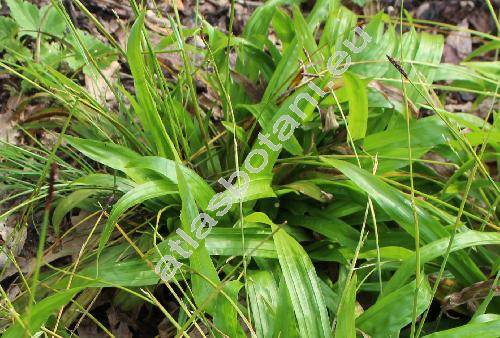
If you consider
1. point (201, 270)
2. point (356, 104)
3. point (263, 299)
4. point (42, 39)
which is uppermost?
point (42, 39)

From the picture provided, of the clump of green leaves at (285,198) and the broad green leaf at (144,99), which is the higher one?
the broad green leaf at (144,99)

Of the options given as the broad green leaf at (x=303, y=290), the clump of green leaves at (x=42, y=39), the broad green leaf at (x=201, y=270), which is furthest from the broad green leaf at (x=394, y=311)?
the clump of green leaves at (x=42, y=39)

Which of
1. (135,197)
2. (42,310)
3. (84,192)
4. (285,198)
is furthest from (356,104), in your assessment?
(42,310)

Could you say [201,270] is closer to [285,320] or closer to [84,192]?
[285,320]

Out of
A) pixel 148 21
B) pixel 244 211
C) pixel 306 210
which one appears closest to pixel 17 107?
pixel 148 21

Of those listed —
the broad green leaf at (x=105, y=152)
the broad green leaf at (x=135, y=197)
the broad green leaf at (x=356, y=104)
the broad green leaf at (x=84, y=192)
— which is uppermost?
the broad green leaf at (x=356, y=104)

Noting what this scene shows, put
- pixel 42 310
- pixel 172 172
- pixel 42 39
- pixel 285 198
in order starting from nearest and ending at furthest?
1. pixel 42 310
2. pixel 172 172
3. pixel 285 198
4. pixel 42 39

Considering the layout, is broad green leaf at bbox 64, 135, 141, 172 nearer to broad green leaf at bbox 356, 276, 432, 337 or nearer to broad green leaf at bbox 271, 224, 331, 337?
broad green leaf at bbox 271, 224, 331, 337

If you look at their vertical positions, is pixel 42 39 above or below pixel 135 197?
above

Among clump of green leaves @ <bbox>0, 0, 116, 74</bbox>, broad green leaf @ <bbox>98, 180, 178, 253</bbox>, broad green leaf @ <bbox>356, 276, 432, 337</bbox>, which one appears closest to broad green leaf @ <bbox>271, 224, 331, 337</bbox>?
broad green leaf @ <bbox>356, 276, 432, 337</bbox>

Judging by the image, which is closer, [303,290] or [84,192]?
[303,290]

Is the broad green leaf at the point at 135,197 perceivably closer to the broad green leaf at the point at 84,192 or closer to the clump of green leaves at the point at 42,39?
the broad green leaf at the point at 84,192

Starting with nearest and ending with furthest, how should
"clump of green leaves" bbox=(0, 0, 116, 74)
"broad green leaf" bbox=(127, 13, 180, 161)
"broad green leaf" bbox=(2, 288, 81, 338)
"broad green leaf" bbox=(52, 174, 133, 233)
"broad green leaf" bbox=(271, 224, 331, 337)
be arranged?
"broad green leaf" bbox=(2, 288, 81, 338), "broad green leaf" bbox=(271, 224, 331, 337), "broad green leaf" bbox=(127, 13, 180, 161), "broad green leaf" bbox=(52, 174, 133, 233), "clump of green leaves" bbox=(0, 0, 116, 74)

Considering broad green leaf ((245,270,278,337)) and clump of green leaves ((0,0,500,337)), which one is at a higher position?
clump of green leaves ((0,0,500,337))
